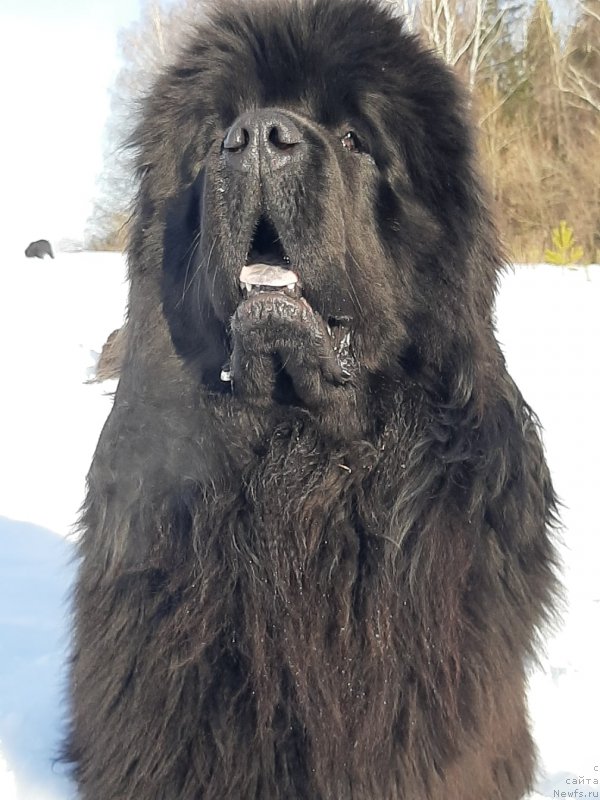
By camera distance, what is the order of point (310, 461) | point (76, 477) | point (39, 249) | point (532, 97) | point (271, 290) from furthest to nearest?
point (532, 97) → point (39, 249) → point (76, 477) → point (310, 461) → point (271, 290)

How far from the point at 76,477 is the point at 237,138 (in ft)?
13.2

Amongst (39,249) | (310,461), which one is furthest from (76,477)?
(39,249)

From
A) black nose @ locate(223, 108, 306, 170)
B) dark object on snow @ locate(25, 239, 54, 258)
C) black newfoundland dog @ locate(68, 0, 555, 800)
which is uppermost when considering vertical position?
black nose @ locate(223, 108, 306, 170)

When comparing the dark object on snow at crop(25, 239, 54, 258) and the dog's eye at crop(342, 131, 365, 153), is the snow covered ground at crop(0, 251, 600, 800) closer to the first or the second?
the dog's eye at crop(342, 131, 365, 153)

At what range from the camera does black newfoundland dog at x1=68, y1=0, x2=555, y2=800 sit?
192 cm

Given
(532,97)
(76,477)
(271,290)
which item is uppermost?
(532,97)

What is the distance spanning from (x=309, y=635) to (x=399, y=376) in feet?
2.21

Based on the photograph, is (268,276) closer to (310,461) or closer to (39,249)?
(310,461)

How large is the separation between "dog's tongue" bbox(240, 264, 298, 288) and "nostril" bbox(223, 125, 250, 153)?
0.27 meters

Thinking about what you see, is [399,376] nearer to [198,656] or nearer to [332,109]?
[332,109]

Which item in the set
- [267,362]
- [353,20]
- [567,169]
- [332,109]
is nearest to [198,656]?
[267,362]

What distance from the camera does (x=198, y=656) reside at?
6.41 ft

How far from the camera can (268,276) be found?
1.99 metres

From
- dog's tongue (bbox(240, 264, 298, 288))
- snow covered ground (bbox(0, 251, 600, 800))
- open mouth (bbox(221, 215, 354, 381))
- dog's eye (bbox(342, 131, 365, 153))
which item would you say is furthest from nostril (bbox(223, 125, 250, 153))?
snow covered ground (bbox(0, 251, 600, 800))
